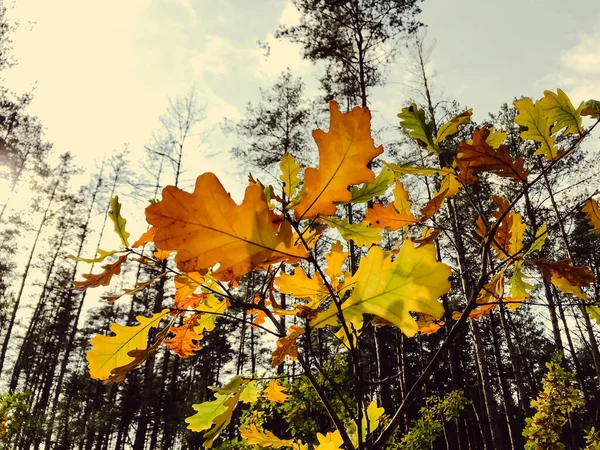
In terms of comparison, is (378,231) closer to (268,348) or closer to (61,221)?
(61,221)

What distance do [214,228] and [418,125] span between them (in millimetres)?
558

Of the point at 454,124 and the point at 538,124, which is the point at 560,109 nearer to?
the point at 538,124

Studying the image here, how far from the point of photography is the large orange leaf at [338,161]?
543 millimetres

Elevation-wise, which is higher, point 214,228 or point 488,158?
point 488,158

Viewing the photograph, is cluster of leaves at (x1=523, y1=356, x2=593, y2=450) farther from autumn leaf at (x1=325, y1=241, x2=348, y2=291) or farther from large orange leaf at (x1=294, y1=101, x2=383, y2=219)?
large orange leaf at (x1=294, y1=101, x2=383, y2=219)

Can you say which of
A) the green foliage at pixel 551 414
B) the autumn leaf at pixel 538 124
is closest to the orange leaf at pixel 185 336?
the autumn leaf at pixel 538 124

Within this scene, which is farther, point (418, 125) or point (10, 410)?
point (10, 410)

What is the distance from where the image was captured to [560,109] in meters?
0.81

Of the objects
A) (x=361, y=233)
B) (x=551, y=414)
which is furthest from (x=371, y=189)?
(x=551, y=414)

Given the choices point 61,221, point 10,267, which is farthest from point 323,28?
point 10,267

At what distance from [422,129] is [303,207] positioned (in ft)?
1.32

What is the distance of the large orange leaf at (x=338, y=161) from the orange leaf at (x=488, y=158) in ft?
1.07

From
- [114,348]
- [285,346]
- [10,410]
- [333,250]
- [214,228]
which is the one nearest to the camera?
[214,228]

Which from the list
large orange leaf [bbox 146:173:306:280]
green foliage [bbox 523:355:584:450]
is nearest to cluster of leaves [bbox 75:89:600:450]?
large orange leaf [bbox 146:173:306:280]
